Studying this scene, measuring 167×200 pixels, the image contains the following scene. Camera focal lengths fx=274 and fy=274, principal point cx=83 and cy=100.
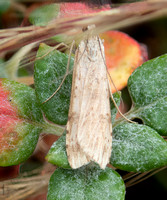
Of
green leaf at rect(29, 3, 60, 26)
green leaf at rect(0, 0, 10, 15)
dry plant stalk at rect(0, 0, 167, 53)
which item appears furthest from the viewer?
green leaf at rect(0, 0, 10, 15)

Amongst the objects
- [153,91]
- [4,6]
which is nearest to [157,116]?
[153,91]

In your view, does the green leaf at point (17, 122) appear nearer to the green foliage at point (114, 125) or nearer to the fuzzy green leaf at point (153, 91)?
the green foliage at point (114, 125)

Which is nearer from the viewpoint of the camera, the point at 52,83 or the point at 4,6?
the point at 52,83

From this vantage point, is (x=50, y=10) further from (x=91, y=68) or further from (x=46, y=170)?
(x=46, y=170)

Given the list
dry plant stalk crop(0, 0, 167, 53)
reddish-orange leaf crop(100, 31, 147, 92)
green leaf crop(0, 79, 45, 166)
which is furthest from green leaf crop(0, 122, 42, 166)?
reddish-orange leaf crop(100, 31, 147, 92)

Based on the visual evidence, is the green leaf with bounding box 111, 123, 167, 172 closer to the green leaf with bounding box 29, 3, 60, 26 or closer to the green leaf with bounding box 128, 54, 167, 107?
the green leaf with bounding box 128, 54, 167, 107

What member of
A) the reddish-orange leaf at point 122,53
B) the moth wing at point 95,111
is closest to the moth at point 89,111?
the moth wing at point 95,111

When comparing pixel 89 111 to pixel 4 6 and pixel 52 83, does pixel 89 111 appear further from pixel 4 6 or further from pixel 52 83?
pixel 4 6

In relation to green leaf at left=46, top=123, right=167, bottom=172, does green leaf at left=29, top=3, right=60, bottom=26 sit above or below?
above
